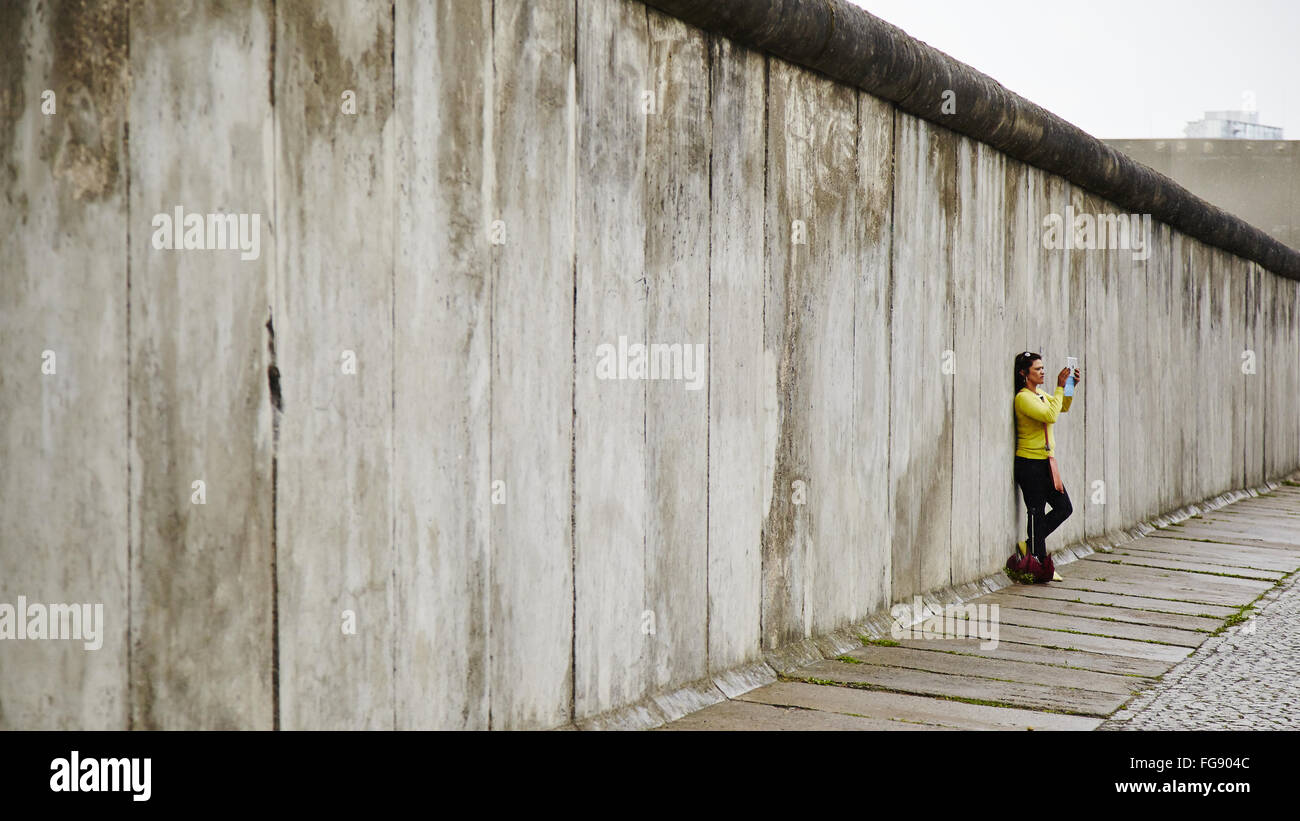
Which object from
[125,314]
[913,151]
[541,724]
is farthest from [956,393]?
[125,314]

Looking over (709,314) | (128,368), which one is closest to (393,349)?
(128,368)

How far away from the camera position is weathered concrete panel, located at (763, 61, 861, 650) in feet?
15.8

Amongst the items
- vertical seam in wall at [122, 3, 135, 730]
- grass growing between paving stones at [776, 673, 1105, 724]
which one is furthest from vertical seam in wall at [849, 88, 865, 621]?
vertical seam in wall at [122, 3, 135, 730]

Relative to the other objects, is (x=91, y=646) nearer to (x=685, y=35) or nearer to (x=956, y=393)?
(x=685, y=35)

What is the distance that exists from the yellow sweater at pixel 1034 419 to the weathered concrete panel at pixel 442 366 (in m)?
4.70

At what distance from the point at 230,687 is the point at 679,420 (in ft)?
6.41

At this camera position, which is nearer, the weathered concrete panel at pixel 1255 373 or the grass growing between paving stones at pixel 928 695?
the grass growing between paving stones at pixel 928 695

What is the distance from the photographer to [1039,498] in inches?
288

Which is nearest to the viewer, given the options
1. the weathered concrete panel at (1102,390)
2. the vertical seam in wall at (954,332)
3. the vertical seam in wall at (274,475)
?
the vertical seam in wall at (274,475)

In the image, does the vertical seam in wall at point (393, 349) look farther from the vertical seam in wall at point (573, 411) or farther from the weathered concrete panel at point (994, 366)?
the weathered concrete panel at point (994, 366)

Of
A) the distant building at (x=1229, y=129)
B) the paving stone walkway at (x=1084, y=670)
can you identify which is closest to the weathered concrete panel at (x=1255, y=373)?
the paving stone walkway at (x=1084, y=670)

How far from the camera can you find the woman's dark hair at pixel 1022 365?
7.34 metres
